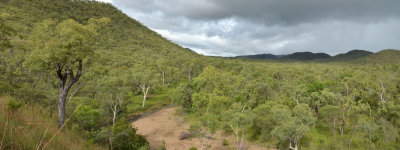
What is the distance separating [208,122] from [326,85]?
1632 inches

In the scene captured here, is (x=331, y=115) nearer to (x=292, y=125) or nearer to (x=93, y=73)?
(x=292, y=125)

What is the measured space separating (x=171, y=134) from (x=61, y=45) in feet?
69.4

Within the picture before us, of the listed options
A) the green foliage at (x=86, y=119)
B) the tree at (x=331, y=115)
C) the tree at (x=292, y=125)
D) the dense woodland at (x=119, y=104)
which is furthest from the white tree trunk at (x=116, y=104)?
the tree at (x=331, y=115)

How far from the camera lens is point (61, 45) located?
474 inches

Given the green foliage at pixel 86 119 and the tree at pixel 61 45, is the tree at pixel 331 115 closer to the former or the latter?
the green foliage at pixel 86 119

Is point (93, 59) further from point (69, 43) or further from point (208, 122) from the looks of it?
point (208, 122)

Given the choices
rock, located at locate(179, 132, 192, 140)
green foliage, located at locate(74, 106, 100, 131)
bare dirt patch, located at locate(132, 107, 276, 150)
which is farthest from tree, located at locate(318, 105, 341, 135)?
green foliage, located at locate(74, 106, 100, 131)

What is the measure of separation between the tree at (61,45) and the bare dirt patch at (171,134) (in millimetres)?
12726

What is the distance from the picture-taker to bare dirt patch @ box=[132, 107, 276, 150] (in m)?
25.4

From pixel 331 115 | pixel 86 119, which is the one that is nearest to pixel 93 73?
pixel 86 119

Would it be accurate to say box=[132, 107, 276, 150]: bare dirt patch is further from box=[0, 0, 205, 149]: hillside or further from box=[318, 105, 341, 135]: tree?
box=[318, 105, 341, 135]: tree

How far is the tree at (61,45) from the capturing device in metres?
11.9

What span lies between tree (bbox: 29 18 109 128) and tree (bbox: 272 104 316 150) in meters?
21.0

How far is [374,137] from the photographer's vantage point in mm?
26688
